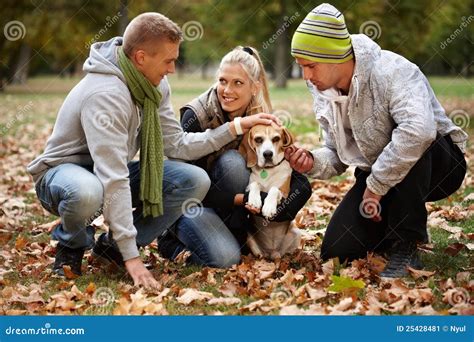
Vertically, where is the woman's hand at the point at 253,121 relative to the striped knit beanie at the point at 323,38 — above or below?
below

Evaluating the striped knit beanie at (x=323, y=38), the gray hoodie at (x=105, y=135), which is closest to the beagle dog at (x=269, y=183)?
the striped knit beanie at (x=323, y=38)

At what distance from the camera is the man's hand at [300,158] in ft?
14.7

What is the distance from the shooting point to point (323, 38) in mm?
3939

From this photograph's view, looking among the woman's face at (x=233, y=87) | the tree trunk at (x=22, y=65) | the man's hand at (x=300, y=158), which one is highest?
the woman's face at (x=233, y=87)

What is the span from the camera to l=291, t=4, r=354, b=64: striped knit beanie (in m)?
3.94

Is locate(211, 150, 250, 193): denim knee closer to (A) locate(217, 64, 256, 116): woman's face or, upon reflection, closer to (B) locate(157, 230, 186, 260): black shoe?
(A) locate(217, 64, 256, 116): woman's face

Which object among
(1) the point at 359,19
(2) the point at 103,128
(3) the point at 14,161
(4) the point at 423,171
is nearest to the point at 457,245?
(4) the point at 423,171

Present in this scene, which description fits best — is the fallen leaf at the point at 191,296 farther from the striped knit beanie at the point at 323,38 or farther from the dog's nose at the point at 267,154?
the striped knit beanie at the point at 323,38

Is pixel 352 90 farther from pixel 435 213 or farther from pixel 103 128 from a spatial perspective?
pixel 435 213

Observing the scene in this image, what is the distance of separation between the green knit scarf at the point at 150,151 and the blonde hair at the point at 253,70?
0.64 m

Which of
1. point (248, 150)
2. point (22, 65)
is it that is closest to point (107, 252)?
point (248, 150)

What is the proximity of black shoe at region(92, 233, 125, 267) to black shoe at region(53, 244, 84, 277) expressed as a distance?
200 mm

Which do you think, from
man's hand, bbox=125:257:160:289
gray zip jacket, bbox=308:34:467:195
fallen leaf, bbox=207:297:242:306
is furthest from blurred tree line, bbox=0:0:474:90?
fallen leaf, bbox=207:297:242:306

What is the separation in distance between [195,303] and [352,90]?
5.02 feet
